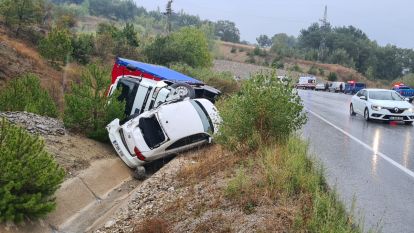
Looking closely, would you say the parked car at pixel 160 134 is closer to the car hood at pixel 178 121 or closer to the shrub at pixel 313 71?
the car hood at pixel 178 121

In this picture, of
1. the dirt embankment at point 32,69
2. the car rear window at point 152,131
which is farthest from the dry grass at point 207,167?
the dirt embankment at point 32,69

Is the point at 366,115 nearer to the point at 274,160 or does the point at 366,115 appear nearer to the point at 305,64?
the point at 274,160

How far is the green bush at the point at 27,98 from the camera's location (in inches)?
636

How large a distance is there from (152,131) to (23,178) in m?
5.40

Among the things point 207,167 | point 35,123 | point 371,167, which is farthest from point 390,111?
point 35,123

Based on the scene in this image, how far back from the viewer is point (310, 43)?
145m

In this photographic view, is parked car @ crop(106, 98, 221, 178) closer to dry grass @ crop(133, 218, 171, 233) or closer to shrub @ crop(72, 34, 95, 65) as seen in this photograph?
dry grass @ crop(133, 218, 171, 233)

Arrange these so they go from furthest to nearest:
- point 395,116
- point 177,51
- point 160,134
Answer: point 177,51 < point 395,116 < point 160,134

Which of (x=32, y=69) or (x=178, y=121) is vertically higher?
(x=32, y=69)

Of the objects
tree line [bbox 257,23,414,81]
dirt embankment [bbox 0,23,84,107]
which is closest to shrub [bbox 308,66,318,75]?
tree line [bbox 257,23,414,81]

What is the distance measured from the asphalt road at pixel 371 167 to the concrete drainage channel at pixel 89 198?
4.68m

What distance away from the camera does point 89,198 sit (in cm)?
1126

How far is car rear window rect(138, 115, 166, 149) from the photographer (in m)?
13.5

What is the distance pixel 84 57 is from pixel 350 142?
3634cm
